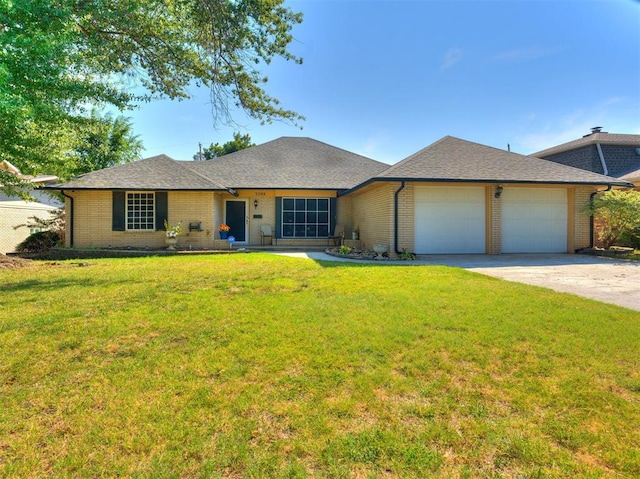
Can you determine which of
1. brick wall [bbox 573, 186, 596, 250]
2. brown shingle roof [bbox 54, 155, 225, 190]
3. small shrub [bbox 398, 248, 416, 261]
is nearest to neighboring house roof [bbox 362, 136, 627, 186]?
brick wall [bbox 573, 186, 596, 250]

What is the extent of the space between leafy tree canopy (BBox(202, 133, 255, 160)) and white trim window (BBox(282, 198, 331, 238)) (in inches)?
793

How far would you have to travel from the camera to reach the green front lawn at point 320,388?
192 cm

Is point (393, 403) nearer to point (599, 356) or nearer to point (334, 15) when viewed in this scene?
point (599, 356)

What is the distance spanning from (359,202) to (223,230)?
5963 mm

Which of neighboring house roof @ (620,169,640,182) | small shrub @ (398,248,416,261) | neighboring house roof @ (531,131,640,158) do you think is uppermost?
neighboring house roof @ (531,131,640,158)

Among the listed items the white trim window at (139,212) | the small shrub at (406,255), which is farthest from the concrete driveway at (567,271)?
the white trim window at (139,212)

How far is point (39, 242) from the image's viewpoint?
13.8 m

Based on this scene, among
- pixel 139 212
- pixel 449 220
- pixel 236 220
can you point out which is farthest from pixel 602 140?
pixel 139 212

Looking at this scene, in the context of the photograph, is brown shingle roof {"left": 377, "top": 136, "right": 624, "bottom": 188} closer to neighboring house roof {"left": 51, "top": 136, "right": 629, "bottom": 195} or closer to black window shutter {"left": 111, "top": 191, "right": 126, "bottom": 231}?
neighboring house roof {"left": 51, "top": 136, "right": 629, "bottom": 195}

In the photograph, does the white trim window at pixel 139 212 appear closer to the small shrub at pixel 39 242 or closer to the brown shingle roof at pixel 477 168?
the small shrub at pixel 39 242

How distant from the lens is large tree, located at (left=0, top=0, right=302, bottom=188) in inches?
220

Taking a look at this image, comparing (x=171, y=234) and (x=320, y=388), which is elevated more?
(x=171, y=234)

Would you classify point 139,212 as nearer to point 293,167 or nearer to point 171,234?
point 171,234

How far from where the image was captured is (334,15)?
10.5 meters
